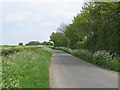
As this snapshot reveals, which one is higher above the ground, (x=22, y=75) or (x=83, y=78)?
(x=22, y=75)

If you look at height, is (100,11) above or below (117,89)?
above

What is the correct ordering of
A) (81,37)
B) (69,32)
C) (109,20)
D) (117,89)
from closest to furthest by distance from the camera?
1. (117,89)
2. (109,20)
3. (81,37)
4. (69,32)

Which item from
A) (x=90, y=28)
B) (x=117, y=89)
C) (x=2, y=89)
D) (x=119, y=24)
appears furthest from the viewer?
(x=90, y=28)

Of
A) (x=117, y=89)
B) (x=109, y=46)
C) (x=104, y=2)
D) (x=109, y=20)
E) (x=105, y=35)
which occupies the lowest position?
(x=117, y=89)

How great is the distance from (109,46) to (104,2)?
16.4 feet

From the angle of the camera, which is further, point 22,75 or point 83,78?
point 83,78

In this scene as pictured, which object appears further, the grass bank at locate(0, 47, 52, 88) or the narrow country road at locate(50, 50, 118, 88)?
the narrow country road at locate(50, 50, 118, 88)

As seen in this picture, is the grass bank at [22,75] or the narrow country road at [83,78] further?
the narrow country road at [83,78]

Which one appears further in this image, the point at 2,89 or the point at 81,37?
the point at 81,37

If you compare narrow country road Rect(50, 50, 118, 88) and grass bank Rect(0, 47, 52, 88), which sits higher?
grass bank Rect(0, 47, 52, 88)

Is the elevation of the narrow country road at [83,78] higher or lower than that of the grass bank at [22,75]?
lower

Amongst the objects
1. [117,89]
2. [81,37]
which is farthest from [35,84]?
[81,37]

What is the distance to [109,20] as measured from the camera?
17984mm

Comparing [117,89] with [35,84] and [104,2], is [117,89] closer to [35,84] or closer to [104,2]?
[35,84]
